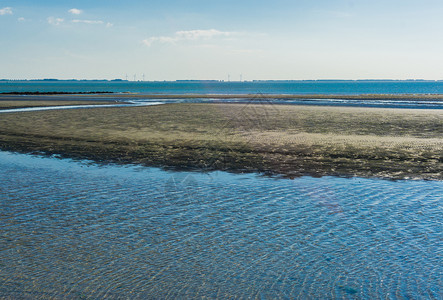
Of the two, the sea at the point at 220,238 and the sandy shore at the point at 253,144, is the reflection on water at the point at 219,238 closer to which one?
the sea at the point at 220,238

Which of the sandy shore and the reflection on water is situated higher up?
the sandy shore

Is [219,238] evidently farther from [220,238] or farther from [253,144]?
[253,144]

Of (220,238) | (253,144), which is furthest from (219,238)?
(253,144)

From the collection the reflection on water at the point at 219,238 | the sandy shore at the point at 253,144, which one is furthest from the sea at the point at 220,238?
the sandy shore at the point at 253,144

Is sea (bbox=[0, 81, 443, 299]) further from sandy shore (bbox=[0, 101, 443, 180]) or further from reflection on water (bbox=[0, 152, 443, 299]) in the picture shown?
sandy shore (bbox=[0, 101, 443, 180])

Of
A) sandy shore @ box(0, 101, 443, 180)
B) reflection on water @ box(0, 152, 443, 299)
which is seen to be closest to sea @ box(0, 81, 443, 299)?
reflection on water @ box(0, 152, 443, 299)

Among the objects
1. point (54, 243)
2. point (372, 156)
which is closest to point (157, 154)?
point (372, 156)
